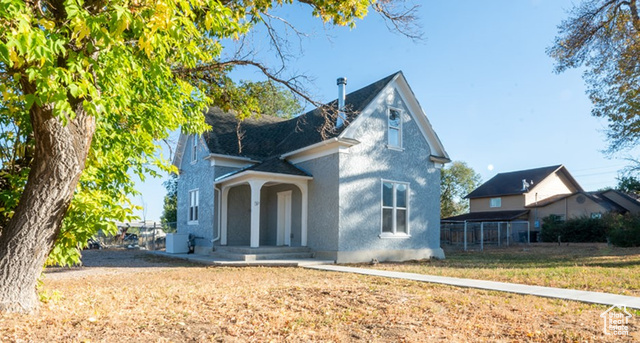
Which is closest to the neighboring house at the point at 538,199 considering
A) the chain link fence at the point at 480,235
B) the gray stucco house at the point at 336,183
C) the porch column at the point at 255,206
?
the chain link fence at the point at 480,235

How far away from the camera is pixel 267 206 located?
61.2 feet

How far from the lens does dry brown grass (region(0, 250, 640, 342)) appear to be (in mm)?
4836

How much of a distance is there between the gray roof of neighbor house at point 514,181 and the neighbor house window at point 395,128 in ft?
82.1

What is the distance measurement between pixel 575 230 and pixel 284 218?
905 inches

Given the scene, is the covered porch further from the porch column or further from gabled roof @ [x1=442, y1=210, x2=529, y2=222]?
gabled roof @ [x1=442, y1=210, x2=529, y2=222]

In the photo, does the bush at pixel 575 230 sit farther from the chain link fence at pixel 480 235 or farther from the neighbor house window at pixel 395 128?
the neighbor house window at pixel 395 128

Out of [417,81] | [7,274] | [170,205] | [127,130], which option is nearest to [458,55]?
[417,81]

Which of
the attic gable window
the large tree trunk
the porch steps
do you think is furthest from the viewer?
the attic gable window

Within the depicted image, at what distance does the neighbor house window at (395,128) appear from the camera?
16.8 metres

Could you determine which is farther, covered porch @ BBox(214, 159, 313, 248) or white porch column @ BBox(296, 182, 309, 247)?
white porch column @ BBox(296, 182, 309, 247)

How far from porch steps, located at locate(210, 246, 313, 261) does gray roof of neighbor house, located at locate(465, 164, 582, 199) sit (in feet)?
92.7

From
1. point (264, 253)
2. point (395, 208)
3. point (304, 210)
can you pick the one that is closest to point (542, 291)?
point (395, 208)

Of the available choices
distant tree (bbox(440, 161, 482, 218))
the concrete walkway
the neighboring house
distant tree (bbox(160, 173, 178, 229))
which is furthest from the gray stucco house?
distant tree (bbox(440, 161, 482, 218))

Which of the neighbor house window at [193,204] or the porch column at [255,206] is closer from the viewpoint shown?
the porch column at [255,206]
